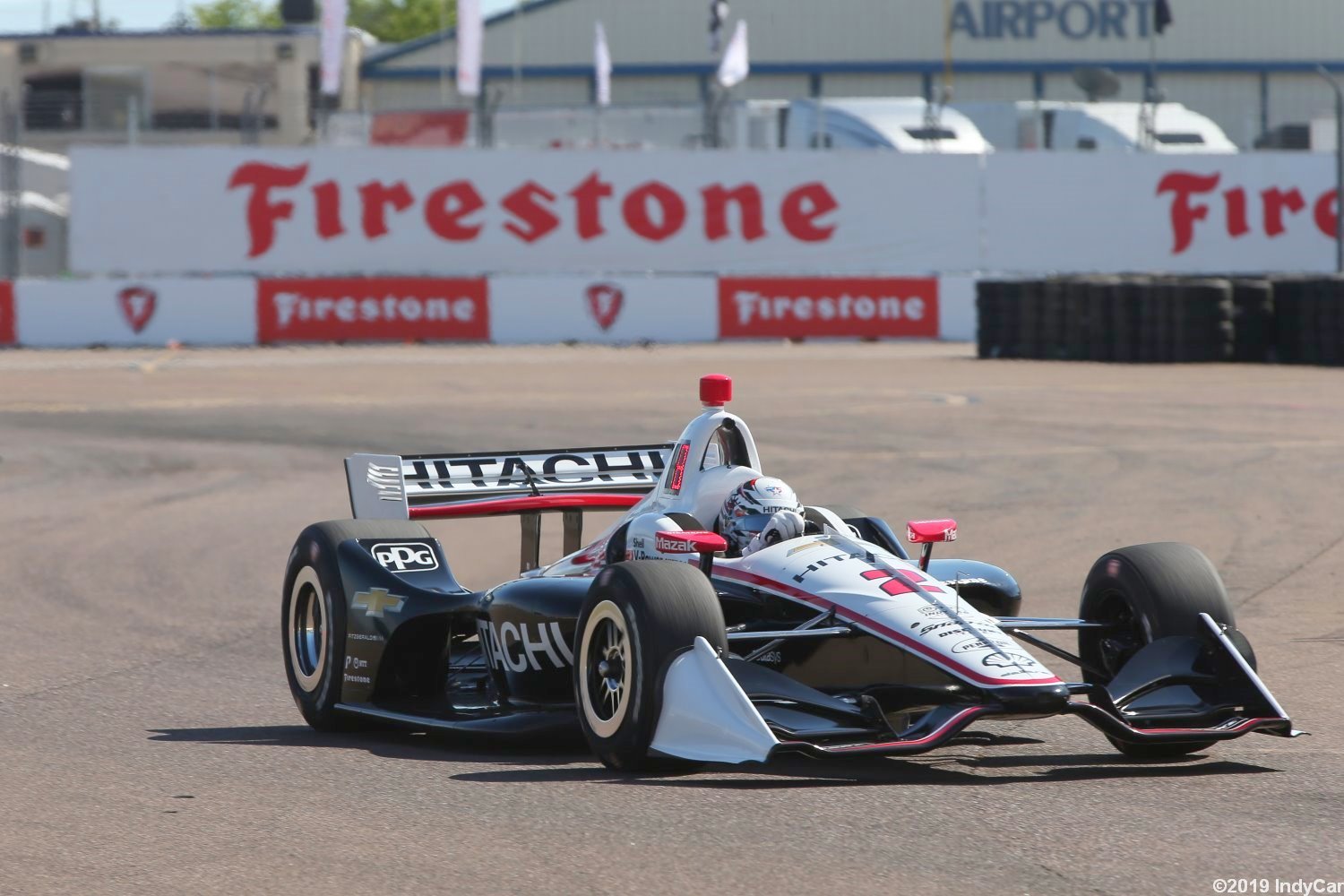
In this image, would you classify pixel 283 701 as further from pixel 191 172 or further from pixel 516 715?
pixel 191 172

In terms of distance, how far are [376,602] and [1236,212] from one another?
29649 mm

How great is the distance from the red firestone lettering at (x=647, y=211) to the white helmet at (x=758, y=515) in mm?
25986

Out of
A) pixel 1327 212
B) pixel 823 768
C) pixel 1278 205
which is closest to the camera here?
pixel 823 768

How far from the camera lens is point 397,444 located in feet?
55.0

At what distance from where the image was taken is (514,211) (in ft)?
107

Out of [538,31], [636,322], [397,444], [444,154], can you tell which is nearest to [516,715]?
[397,444]

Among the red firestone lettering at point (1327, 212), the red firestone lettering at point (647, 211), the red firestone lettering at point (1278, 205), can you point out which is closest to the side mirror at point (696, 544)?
the red firestone lettering at point (647, 211)

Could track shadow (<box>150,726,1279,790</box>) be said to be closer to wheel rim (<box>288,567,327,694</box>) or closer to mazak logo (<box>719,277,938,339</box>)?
wheel rim (<box>288,567,327,694</box>)

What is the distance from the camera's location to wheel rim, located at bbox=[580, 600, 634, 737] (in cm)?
613

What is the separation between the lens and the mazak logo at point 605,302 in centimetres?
3056

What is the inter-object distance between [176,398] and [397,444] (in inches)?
207

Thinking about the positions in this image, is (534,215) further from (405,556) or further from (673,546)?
(673,546)

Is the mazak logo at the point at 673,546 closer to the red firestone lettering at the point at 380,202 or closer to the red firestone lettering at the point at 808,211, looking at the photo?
the red firestone lettering at the point at 380,202

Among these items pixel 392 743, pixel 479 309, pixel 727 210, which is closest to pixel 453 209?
pixel 479 309
